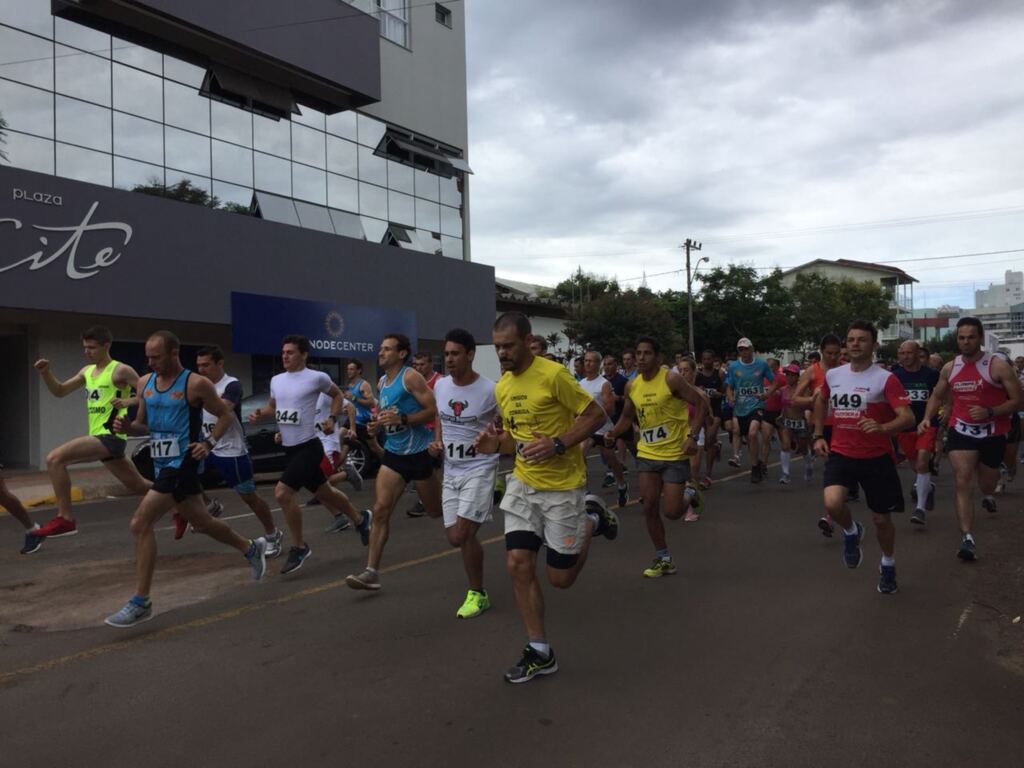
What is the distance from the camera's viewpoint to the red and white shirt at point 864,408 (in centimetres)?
588

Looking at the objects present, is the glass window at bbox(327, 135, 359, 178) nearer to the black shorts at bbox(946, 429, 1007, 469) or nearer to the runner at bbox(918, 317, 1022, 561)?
the runner at bbox(918, 317, 1022, 561)

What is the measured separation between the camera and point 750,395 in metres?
12.7

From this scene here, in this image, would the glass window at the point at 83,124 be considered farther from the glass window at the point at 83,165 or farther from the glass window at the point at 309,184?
the glass window at the point at 309,184

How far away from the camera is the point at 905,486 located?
1205 cm

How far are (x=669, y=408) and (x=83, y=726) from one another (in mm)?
4756

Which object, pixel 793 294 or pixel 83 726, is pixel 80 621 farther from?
pixel 793 294

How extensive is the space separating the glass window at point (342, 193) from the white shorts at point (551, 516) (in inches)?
777

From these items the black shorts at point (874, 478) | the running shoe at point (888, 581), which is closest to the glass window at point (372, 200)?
the black shorts at point (874, 478)

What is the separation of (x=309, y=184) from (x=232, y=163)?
2.61m

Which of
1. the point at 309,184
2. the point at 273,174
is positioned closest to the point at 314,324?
the point at 273,174

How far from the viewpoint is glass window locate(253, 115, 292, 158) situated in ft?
68.1

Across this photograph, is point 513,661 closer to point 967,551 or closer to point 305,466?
point 305,466

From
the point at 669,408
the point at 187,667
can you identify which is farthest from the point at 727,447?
the point at 187,667

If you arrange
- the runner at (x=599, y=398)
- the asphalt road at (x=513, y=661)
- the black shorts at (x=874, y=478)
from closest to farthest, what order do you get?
the asphalt road at (x=513, y=661), the black shorts at (x=874, y=478), the runner at (x=599, y=398)
